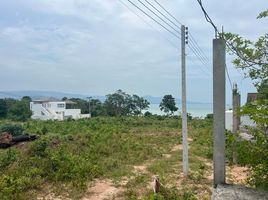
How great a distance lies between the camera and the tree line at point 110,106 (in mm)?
46531

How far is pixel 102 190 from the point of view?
7891 millimetres

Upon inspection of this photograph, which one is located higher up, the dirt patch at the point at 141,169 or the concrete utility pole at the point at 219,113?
the concrete utility pole at the point at 219,113

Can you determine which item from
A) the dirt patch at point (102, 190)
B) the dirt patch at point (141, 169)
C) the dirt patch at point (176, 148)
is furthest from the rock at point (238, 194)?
the dirt patch at point (176, 148)

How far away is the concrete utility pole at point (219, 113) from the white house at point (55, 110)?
48507 mm

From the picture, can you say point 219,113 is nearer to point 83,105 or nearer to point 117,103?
point 117,103

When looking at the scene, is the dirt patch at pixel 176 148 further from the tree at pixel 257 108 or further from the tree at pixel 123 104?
the tree at pixel 123 104

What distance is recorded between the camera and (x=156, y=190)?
22.1 feet

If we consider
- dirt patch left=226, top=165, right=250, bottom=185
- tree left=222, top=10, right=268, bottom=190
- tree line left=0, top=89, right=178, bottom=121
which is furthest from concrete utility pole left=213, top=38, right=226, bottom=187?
tree line left=0, top=89, right=178, bottom=121

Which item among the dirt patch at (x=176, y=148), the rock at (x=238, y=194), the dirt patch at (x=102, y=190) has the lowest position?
the dirt patch at (x=102, y=190)

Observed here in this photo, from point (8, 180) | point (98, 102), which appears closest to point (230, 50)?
point (8, 180)

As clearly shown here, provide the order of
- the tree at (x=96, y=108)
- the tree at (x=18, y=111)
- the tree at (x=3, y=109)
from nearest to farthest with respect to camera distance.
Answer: the tree at (x=18, y=111), the tree at (x=3, y=109), the tree at (x=96, y=108)

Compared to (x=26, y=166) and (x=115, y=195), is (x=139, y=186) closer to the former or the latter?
(x=115, y=195)

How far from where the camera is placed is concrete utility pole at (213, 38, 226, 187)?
537 cm

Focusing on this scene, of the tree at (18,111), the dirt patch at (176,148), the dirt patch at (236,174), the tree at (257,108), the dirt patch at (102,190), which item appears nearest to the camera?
the tree at (257,108)
